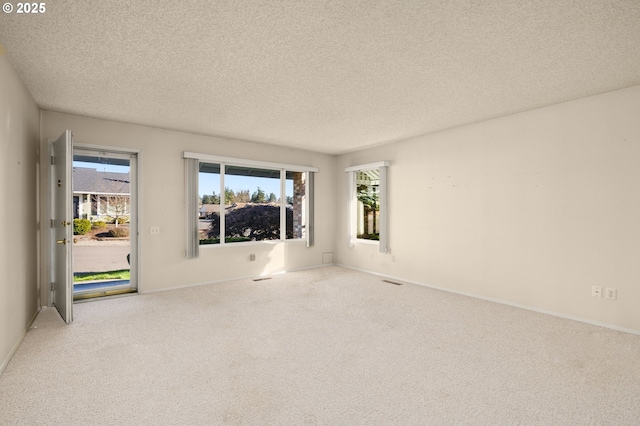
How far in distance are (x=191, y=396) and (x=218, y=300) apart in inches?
87.0

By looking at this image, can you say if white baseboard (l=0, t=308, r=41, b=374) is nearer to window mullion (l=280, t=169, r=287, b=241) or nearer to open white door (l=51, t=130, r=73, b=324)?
open white door (l=51, t=130, r=73, b=324)

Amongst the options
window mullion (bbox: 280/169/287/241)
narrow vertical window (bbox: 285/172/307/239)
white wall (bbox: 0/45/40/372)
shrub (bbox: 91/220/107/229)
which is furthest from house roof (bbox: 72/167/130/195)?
narrow vertical window (bbox: 285/172/307/239)

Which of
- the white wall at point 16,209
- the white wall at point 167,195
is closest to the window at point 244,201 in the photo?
the white wall at point 167,195

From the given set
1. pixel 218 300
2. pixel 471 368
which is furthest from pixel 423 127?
pixel 218 300

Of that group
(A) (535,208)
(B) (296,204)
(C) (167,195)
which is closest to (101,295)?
(C) (167,195)

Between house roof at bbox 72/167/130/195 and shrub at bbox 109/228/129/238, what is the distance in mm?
652

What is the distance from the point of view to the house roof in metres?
4.47

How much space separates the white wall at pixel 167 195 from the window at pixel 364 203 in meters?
1.76

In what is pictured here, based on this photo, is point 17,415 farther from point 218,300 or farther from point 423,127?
point 423,127

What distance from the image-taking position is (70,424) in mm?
1733

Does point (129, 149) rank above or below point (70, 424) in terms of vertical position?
above

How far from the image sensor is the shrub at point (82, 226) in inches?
183

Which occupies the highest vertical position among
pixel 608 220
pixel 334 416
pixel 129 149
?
pixel 129 149

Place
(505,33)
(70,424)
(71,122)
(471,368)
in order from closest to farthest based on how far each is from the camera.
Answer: (70,424), (505,33), (471,368), (71,122)
